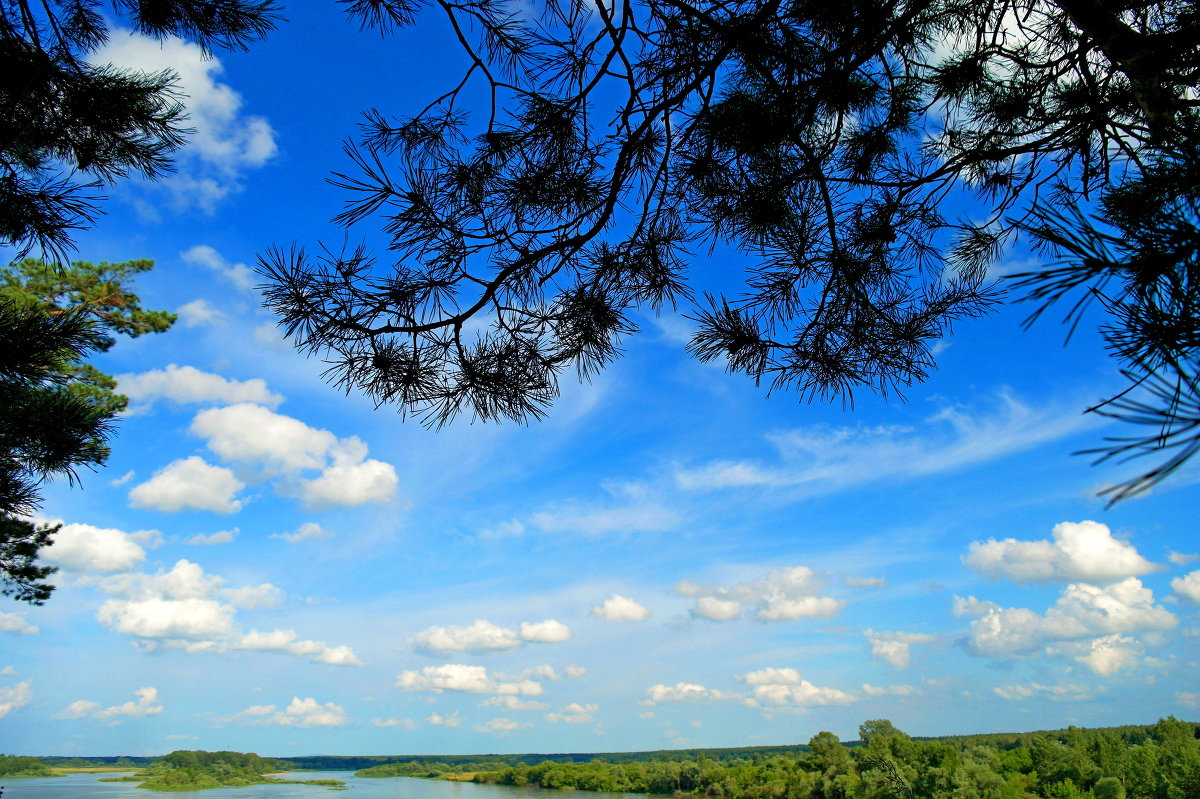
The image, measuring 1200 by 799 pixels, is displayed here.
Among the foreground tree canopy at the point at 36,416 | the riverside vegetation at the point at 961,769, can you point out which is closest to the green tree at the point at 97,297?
the foreground tree canopy at the point at 36,416

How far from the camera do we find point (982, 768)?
29.2 metres

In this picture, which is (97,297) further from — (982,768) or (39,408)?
(982,768)

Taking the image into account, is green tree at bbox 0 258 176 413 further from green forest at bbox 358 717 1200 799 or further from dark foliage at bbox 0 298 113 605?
green forest at bbox 358 717 1200 799

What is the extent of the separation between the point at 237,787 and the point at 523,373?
65005 mm

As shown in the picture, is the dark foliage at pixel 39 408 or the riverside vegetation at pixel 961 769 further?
the riverside vegetation at pixel 961 769

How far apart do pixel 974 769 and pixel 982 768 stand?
1.71 ft

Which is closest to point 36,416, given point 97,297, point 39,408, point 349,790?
point 39,408

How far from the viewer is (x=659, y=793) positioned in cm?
4231

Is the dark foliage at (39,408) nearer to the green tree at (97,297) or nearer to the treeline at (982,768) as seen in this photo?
the green tree at (97,297)

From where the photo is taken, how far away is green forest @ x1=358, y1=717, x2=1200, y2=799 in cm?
2758

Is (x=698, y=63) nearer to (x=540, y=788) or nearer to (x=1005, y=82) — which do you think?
(x=1005, y=82)

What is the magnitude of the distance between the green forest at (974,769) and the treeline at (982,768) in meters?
0.04

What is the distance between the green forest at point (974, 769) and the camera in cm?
2758

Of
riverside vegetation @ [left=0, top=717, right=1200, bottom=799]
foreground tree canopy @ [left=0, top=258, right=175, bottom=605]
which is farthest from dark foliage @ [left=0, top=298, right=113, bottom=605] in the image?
riverside vegetation @ [left=0, top=717, right=1200, bottom=799]
